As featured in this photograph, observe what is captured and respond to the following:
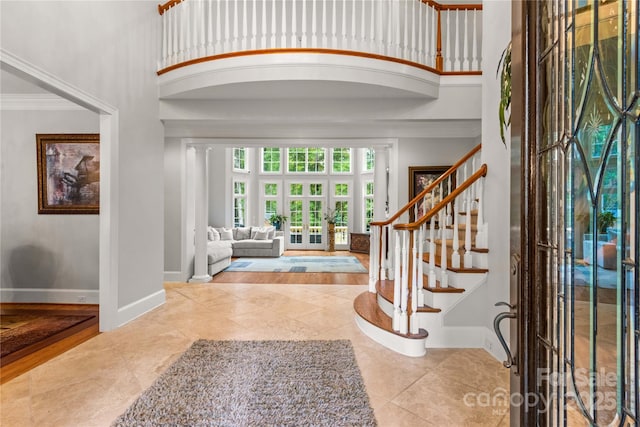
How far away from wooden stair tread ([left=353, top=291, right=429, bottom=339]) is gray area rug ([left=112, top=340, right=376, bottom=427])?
0.37 m

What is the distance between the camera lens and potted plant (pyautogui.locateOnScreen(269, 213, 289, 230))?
9.62 meters

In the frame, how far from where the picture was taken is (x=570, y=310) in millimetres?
758

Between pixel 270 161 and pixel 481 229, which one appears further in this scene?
pixel 270 161

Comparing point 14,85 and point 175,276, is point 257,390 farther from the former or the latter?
point 14,85

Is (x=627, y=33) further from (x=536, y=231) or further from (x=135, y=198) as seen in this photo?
(x=135, y=198)

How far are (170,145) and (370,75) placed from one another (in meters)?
3.45

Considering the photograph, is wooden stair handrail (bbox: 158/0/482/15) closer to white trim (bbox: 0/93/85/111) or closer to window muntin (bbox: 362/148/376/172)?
white trim (bbox: 0/93/85/111)

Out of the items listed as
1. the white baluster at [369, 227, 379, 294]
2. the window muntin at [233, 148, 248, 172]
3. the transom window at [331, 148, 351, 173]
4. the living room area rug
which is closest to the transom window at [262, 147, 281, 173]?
the window muntin at [233, 148, 248, 172]

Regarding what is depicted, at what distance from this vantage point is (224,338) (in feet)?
9.14

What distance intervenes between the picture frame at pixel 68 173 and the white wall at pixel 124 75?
0.82m

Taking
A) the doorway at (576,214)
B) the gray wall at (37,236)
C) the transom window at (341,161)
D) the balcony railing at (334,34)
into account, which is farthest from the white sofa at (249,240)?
the doorway at (576,214)

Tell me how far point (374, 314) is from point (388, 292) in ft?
0.97

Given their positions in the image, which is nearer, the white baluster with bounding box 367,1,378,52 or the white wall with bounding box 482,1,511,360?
the white wall with bounding box 482,1,511,360

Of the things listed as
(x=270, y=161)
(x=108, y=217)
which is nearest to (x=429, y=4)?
(x=108, y=217)
